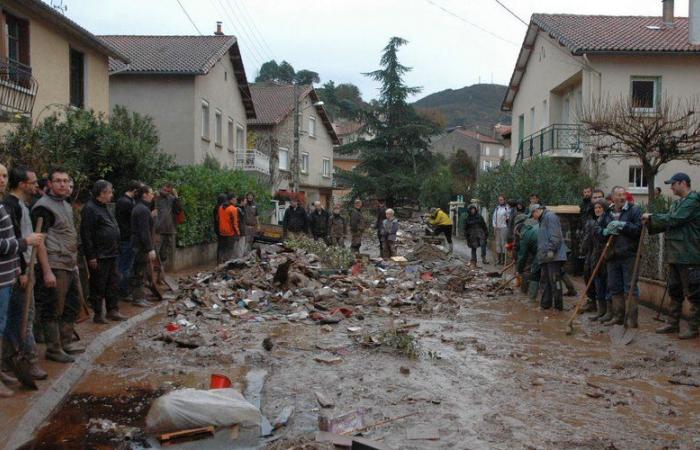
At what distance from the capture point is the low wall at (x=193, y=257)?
51.3ft

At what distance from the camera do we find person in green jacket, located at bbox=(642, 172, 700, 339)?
8.19 meters

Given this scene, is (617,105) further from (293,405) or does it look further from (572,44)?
(293,405)

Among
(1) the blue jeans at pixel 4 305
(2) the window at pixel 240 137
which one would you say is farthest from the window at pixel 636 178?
(1) the blue jeans at pixel 4 305

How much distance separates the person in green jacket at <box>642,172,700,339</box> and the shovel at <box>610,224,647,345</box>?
369 millimetres

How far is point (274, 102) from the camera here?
4691 centimetres

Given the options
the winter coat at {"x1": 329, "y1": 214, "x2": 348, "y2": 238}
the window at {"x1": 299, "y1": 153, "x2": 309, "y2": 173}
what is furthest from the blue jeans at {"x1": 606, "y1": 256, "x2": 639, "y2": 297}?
the window at {"x1": 299, "y1": 153, "x2": 309, "y2": 173}

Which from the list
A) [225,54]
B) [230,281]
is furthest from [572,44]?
[230,281]

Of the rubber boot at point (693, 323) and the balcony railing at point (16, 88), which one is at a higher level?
the balcony railing at point (16, 88)

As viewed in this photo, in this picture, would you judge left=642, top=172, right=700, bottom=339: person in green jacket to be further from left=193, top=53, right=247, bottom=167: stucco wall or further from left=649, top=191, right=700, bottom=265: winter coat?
left=193, top=53, right=247, bottom=167: stucco wall

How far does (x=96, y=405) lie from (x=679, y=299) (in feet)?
23.7

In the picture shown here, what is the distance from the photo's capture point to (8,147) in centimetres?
1155

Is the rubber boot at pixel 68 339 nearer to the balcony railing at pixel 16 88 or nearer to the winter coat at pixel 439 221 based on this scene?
the balcony railing at pixel 16 88

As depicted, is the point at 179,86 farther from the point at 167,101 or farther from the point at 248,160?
the point at 248,160

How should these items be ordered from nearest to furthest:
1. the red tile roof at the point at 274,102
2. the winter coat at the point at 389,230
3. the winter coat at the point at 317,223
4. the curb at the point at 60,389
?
1. the curb at the point at 60,389
2. the winter coat at the point at 389,230
3. the winter coat at the point at 317,223
4. the red tile roof at the point at 274,102
